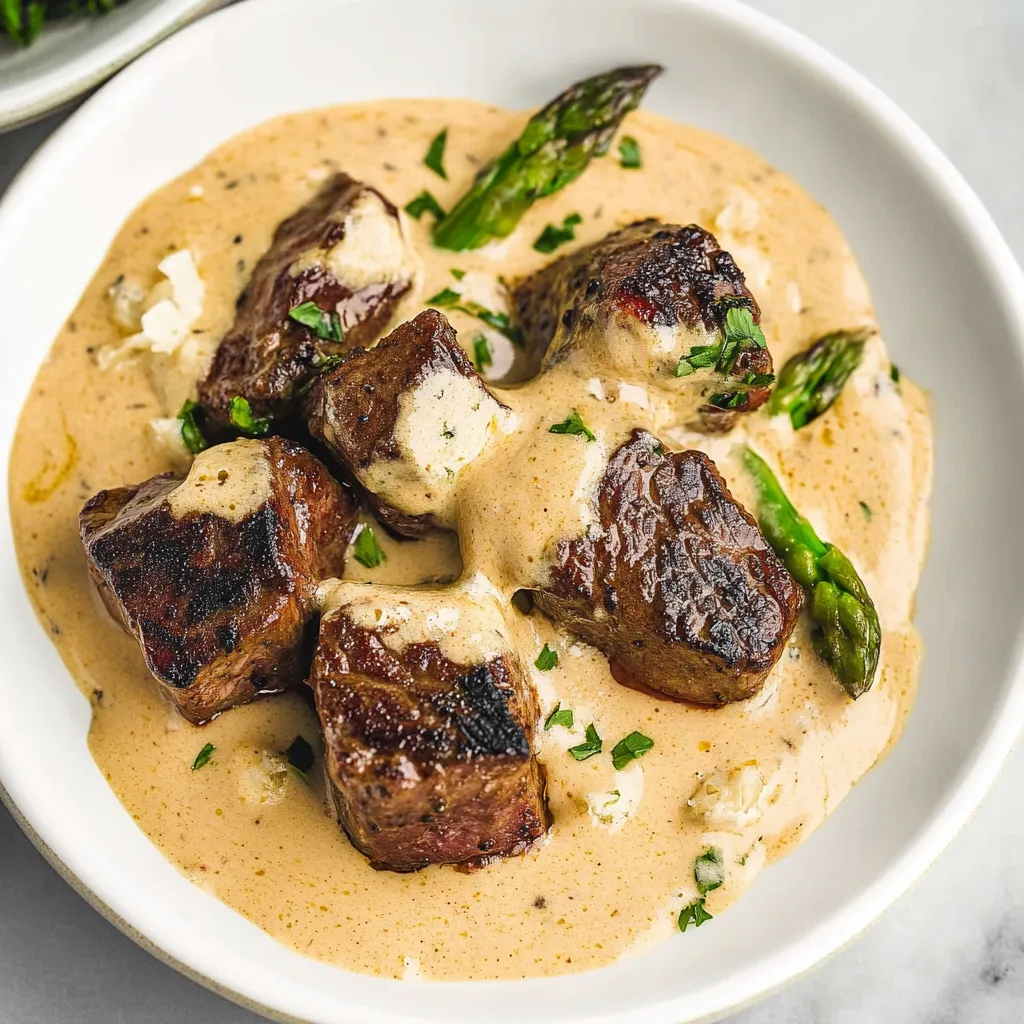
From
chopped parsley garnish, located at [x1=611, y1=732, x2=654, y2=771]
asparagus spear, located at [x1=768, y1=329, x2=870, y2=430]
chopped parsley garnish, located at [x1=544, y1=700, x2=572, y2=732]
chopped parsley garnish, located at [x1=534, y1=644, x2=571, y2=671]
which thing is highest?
asparagus spear, located at [x1=768, y1=329, x2=870, y2=430]

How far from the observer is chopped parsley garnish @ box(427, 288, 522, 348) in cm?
501

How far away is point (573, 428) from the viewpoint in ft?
14.6

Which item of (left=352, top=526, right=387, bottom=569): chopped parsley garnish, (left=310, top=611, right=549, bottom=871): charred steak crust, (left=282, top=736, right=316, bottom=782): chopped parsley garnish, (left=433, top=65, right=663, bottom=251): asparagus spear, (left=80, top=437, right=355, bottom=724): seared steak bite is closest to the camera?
(left=310, top=611, right=549, bottom=871): charred steak crust

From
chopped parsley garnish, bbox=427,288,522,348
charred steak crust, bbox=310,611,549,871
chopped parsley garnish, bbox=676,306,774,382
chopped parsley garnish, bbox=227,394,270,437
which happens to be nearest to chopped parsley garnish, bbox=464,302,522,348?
chopped parsley garnish, bbox=427,288,522,348

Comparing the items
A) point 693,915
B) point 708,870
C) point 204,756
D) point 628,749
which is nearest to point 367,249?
point 204,756

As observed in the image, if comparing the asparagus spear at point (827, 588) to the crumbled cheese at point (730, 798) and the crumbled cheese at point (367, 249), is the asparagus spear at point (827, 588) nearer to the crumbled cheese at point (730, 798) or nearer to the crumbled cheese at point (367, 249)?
the crumbled cheese at point (730, 798)

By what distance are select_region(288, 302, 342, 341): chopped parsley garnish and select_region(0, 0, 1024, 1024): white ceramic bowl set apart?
114cm

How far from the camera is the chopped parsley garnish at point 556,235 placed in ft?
17.0

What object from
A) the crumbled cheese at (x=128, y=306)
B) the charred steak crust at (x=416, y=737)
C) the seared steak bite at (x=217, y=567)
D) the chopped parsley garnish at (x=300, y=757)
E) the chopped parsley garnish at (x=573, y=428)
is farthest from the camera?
the crumbled cheese at (x=128, y=306)

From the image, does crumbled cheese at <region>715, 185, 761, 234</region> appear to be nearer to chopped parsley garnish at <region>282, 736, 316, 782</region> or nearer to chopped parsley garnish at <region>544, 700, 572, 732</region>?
chopped parsley garnish at <region>544, 700, 572, 732</region>

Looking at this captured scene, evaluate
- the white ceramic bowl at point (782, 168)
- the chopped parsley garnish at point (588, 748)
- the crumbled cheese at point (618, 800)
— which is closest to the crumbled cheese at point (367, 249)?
the white ceramic bowl at point (782, 168)

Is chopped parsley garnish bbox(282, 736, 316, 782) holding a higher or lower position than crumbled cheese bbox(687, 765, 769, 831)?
higher

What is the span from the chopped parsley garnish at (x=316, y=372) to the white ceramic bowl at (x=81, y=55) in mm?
1550

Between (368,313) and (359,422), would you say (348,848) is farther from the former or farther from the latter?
(368,313)
